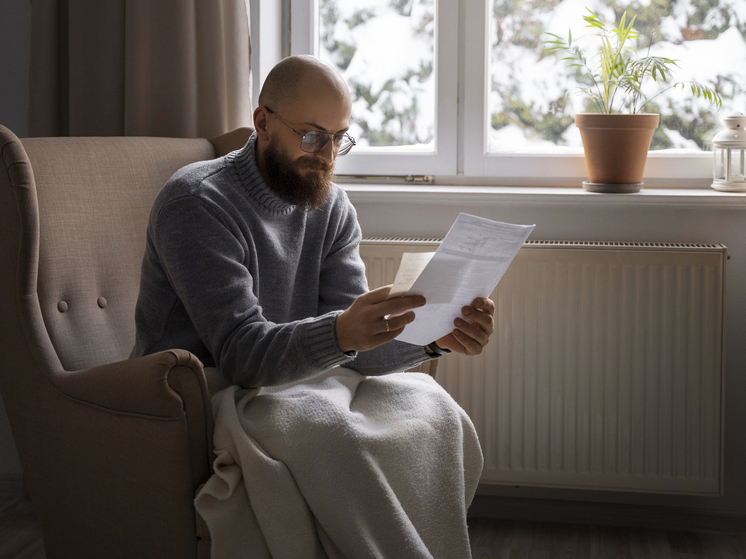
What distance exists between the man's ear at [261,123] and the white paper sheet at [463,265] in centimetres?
48

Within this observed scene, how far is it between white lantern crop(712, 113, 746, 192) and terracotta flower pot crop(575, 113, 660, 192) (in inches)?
7.0

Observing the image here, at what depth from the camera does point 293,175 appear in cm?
137

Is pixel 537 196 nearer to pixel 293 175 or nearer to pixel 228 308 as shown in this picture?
pixel 293 175

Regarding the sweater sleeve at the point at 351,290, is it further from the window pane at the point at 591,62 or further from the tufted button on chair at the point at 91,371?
the window pane at the point at 591,62

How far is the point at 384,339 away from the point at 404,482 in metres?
0.23

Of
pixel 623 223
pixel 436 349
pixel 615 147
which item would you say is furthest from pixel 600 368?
pixel 436 349

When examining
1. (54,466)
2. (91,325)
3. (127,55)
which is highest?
(127,55)

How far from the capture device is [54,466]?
1315 mm

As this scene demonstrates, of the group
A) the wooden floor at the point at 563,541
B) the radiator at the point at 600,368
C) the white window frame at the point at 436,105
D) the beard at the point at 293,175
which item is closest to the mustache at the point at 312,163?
the beard at the point at 293,175

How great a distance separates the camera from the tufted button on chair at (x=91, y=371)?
3.73ft

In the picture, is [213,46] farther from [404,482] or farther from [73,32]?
[404,482]

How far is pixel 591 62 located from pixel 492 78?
0.94ft

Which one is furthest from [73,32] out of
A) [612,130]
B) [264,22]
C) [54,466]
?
[612,130]

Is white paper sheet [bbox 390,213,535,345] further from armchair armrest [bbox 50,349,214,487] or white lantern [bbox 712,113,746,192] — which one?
white lantern [bbox 712,113,746,192]
